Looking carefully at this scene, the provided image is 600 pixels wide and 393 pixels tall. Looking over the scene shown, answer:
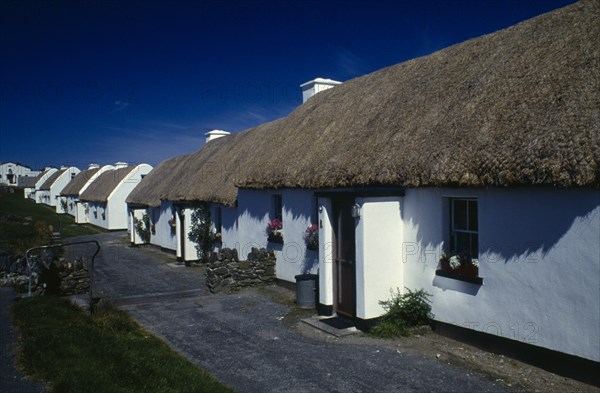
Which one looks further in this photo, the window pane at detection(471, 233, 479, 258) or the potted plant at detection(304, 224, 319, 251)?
the potted plant at detection(304, 224, 319, 251)

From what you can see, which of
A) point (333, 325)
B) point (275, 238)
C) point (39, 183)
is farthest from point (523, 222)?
point (39, 183)

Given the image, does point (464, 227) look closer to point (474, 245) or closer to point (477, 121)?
point (474, 245)

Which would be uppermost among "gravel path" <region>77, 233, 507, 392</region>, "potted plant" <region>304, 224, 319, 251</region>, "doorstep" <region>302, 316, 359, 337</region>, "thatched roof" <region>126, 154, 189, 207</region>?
"thatched roof" <region>126, 154, 189, 207</region>

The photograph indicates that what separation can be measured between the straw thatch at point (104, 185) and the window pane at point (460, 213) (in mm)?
31935

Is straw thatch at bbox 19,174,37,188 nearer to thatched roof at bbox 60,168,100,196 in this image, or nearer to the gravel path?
thatched roof at bbox 60,168,100,196

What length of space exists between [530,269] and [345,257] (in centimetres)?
358

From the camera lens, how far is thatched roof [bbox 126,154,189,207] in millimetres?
23109

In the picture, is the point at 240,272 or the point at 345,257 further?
the point at 240,272

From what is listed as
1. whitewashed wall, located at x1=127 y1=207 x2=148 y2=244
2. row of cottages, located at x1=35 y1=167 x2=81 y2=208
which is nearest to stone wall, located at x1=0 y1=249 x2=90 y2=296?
whitewashed wall, located at x1=127 y1=207 x2=148 y2=244

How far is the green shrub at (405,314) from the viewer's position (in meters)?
8.12

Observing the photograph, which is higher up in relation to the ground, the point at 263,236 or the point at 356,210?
the point at 356,210

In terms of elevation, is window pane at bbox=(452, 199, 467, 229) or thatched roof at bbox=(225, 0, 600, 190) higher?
thatched roof at bbox=(225, 0, 600, 190)

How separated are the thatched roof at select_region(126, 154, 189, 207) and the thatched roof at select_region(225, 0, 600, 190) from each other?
37.2ft

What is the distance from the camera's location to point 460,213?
25.9 feet
